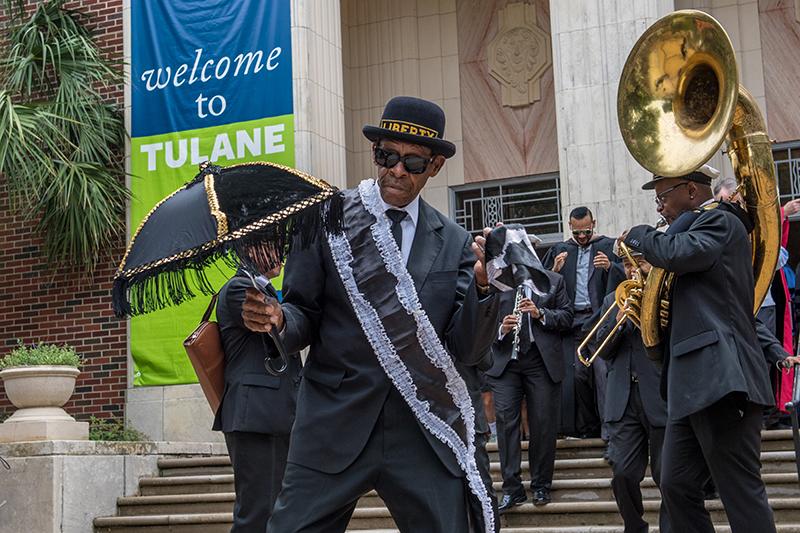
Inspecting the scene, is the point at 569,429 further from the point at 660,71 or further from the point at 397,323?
the point at 397,323

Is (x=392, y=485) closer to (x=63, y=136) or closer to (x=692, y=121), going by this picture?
(x=692, y=121)

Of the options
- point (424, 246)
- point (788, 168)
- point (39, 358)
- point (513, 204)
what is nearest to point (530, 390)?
point (39, 358)

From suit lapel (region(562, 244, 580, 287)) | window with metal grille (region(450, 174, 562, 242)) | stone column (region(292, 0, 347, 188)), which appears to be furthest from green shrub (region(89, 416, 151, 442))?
suit lapel (region(562, 244, 580, 287))

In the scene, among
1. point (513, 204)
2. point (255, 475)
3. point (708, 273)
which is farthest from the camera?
point (513, 204)

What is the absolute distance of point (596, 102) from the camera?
12.1 metres

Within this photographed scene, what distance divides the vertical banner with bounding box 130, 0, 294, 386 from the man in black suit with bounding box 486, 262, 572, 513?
4.49 metres

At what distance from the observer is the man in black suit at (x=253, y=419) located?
6.21 meters

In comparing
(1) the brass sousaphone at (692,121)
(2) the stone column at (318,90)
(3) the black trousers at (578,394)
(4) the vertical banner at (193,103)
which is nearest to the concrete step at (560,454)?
(3) the black trousers at (578,394)

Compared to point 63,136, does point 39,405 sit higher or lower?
lower

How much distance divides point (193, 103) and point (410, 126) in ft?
31.1

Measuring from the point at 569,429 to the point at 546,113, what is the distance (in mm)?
5215

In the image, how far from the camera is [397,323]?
14.0 ft

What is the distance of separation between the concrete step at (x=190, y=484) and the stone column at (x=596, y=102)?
13.9ft

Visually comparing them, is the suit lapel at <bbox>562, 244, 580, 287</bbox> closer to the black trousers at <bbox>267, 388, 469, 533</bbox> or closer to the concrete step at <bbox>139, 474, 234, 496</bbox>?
the concrete step at <bbox>139, 474, 234, 496</bbox>
